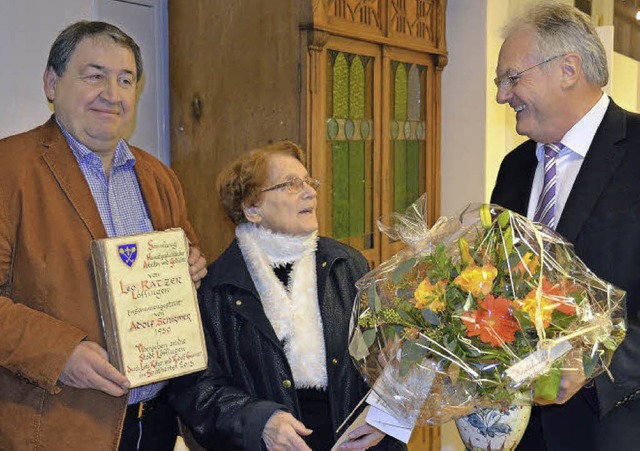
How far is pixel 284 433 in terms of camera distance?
6.72 feet

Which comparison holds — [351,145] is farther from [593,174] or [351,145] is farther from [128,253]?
[128,253]

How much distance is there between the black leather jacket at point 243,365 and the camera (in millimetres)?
2170

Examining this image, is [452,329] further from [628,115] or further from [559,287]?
[628,115]

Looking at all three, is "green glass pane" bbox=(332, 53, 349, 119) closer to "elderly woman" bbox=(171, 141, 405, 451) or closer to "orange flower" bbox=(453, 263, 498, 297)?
"elderly woman" bbox=(171, 141, 405, 451)

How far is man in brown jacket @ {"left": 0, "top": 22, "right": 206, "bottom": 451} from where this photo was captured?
1.98m

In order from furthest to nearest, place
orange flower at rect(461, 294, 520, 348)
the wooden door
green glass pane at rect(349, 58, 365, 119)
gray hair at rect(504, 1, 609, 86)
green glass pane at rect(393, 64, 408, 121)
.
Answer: green glass pane at rect(393, 64, 408, 121), green glass pane at rect(349, 58, 365, 119), the wooden door, gray hair at rect(504, 1, 609, 86), orange flower at rect(461, 294, 520, 348)

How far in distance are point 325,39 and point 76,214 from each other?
147cm

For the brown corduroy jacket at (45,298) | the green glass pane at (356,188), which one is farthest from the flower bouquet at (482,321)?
the green glass pane at (356,188)

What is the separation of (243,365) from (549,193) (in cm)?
95

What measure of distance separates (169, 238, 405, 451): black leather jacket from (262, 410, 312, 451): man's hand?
0.04m

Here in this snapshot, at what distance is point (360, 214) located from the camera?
3701mm

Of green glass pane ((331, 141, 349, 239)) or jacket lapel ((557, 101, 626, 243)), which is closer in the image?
jacket lapel ((557, 101, 626, 243))

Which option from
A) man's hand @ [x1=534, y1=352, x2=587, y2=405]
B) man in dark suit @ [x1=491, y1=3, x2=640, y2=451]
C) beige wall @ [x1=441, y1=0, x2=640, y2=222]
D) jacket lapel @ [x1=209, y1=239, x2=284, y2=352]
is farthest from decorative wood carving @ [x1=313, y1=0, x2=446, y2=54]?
man's hand @ [x1=534, y1=352, x2=587, y2=405]

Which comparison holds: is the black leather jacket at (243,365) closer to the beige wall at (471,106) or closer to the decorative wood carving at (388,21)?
the decorative wood carving at (388,21)
